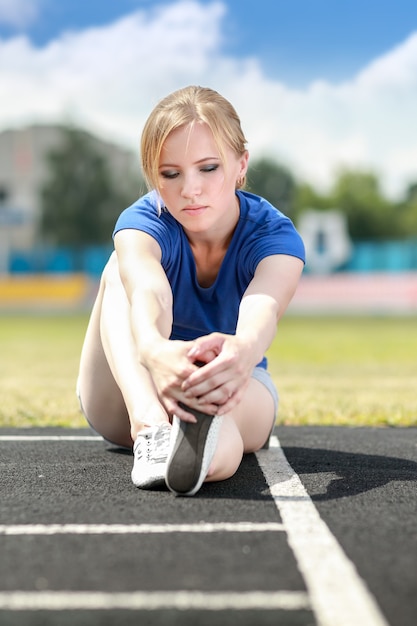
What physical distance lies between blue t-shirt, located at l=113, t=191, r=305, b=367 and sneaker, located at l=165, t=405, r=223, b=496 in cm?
80

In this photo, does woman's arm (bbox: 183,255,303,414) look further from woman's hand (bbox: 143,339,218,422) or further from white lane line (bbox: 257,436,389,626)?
white lane line (bbox: 257,436,389,626)

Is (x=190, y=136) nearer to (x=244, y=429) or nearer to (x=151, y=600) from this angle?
(x=244, y=429)

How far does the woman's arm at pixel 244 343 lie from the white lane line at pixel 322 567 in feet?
1.30

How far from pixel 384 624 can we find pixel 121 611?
0.52 meters

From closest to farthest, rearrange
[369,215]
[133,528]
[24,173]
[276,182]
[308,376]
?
[133,528]
[308,376]
[24,173]
[369,215]
[276,182]

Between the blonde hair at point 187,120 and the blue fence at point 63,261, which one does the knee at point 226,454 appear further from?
the blue fence at point 63,261

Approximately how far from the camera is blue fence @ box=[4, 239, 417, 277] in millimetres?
36875

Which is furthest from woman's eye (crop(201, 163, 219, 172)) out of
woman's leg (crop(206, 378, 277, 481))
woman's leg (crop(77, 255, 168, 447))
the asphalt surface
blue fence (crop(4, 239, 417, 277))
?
blue fence (crop(4, 239, 417, 277))

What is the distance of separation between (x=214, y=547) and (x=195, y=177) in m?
1.35

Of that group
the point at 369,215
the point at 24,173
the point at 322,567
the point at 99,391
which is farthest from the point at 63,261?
the point at 369,215

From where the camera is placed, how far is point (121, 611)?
1.70 meters

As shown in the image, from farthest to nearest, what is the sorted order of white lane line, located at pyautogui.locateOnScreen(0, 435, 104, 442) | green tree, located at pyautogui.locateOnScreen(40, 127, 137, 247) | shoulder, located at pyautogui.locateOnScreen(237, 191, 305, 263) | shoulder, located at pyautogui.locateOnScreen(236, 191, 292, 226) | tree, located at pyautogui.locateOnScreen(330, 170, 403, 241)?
1. tree, located at pyautogui.locateOnScreen(330, 170, 403, 241)
2. green tree, located at pyautogui.locateOnScreen(40, 127, 137, 247)
3. white lane line, located at pyautogui.locateOnScreen(0, 435, 104, 442)
4. shoulder, located at pyautogui.locateOnScreen(236, 191, 292, 226)
5. shoulder, located at pyautogui.locateOnScreen(237, 191, 305, 263)

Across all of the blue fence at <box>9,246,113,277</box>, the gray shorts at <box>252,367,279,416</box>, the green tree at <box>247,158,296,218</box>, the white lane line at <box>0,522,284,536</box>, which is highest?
the green tree at <box>247,158,296,218</box>

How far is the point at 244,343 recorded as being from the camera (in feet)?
8.61
